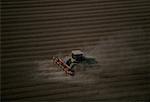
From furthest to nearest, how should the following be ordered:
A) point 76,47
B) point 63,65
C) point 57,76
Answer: point 76,47 < point 63,65 < point 57,76

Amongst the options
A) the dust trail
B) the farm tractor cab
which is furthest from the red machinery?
the dust trail

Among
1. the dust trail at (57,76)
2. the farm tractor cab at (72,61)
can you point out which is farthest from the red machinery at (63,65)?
the dust trail at (57,76)

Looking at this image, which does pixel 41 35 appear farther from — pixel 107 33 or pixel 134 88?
pixel 134 88

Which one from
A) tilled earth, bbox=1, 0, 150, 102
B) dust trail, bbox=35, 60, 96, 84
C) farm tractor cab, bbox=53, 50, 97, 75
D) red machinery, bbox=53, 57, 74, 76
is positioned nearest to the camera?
tilled earth, bbox=1, 0, 150, 102

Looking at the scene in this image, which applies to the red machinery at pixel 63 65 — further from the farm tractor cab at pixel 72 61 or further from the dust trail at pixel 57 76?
the dust trail at pixel 57 76

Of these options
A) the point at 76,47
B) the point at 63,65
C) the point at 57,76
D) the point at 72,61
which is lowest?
the point at 57,76

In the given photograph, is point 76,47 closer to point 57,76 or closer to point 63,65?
point 63,65

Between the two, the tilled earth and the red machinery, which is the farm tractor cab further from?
the tilled earth

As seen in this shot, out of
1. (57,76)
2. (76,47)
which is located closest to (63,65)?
(57,76)
